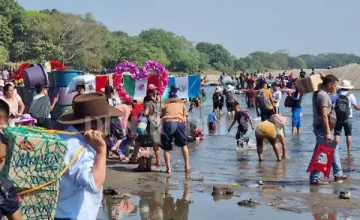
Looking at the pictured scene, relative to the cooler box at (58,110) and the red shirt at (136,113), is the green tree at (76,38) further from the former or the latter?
the red shirt at (136,113)

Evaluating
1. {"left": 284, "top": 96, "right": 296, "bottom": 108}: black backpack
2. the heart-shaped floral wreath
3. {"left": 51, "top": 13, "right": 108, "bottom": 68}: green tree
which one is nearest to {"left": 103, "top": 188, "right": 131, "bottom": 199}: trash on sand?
the heart-shaped floral wreath

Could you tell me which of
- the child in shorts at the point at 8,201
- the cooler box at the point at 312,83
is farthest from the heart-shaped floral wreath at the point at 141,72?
the child in shorts at the point at 8,201

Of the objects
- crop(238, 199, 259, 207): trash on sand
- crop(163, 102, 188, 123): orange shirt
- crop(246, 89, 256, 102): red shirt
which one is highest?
crop(163, 102, 188, 123): orange shirt

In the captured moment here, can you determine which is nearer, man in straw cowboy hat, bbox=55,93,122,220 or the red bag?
man in straw cowboy hat, bbox=55,93,122,220

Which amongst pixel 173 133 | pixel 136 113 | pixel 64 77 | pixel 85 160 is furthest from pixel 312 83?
pixel 85 160

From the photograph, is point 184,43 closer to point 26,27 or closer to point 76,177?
point 26,27

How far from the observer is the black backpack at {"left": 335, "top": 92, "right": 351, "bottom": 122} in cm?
1284

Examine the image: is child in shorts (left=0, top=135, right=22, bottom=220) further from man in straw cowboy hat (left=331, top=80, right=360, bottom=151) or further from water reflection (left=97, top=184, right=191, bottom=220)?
man in straw cowboy hat (left=331, top=80, right=360, bottom=151)

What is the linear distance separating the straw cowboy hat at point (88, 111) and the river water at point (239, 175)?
4.17 meters

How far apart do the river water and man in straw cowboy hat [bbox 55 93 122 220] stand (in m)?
4.12

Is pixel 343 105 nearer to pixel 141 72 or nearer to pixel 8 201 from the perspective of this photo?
pixel 141 72

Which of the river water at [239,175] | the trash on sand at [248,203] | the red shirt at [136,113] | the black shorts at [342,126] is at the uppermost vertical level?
the red shirt at [136,113]

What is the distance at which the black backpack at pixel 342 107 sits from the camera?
42.1 feet

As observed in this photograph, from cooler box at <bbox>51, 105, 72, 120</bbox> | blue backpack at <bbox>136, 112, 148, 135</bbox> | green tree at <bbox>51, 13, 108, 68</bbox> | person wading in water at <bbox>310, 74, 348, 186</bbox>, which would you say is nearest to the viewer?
person wading in water at <bbox>310, 74, 348, 186</bbox>
